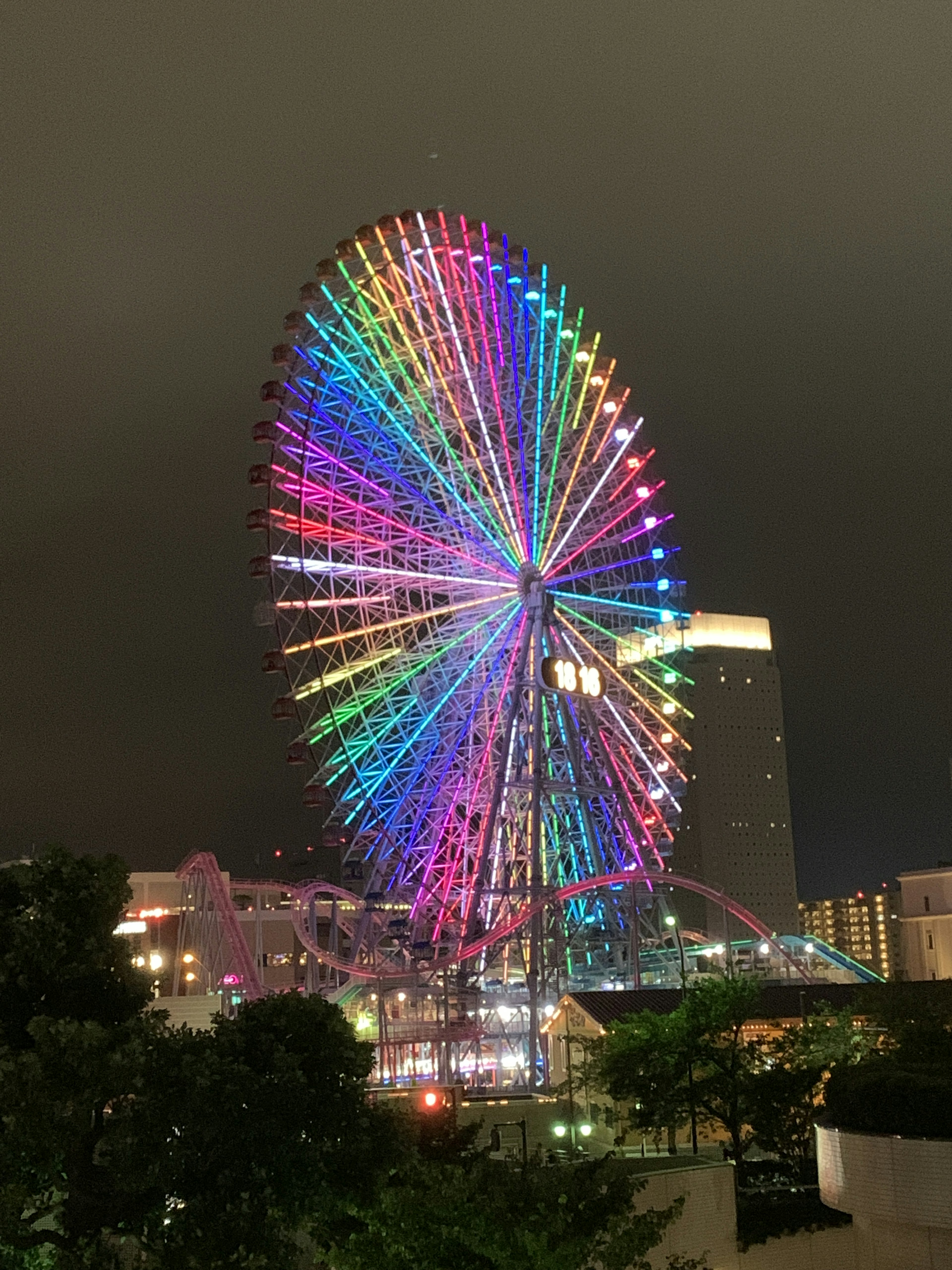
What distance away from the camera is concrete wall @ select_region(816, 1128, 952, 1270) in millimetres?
24953

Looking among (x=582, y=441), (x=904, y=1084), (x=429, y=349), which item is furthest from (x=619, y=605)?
(x=904, y=1084)

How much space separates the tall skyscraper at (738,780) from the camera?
189250 millimetres

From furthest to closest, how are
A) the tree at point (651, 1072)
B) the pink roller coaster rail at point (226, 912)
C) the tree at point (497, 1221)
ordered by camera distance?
the pink roller coaster rail at point (226, 912), the tree at point (651, 1072), the tree at point (497, 1221)

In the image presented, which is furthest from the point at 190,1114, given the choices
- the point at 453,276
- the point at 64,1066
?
the point at 453,276

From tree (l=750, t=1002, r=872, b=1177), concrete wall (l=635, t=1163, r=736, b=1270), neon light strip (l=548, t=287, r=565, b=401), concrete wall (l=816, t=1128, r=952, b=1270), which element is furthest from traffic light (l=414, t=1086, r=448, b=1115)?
neon light strip (l=548, t=287, r=565, b=401)

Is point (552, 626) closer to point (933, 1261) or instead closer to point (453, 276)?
point (453, 276)

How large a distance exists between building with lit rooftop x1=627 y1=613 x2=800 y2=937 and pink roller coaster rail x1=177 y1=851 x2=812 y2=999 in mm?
120614

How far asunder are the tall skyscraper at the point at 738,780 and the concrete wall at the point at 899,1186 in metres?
160

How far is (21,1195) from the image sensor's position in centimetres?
1983

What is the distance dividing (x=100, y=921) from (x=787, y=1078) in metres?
20.7

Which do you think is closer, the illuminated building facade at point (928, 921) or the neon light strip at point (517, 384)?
the neon light strip at point (517, 384)

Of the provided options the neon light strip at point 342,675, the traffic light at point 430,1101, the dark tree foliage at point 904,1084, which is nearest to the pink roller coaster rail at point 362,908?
the neon light strip at point 342,675

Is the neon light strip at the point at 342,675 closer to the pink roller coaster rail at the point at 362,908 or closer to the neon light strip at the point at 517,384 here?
the neon light strip at the point at 517,384

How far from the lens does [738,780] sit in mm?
192625
